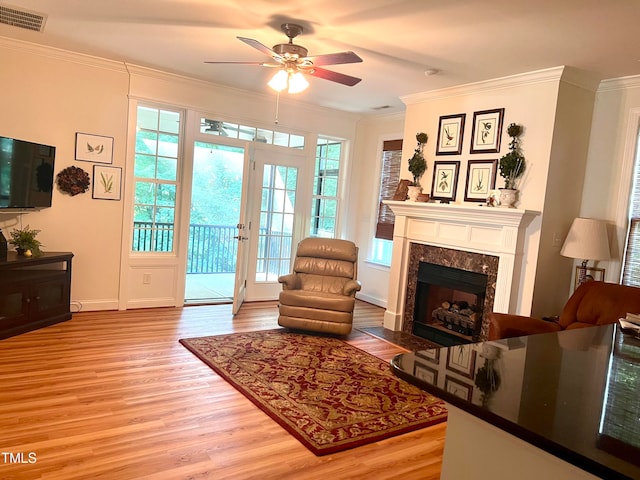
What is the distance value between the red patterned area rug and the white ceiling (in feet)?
8.54

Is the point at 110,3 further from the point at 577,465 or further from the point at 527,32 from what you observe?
the point at 577,465

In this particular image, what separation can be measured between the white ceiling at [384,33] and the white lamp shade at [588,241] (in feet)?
4.30

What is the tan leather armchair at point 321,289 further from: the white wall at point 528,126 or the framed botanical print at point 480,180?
the white wall at point 528,126

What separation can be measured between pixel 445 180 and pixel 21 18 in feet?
13.6

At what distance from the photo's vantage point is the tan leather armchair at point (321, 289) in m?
4.72

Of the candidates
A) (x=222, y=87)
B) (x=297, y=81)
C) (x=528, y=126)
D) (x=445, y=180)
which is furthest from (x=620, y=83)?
(x=222, y=87)

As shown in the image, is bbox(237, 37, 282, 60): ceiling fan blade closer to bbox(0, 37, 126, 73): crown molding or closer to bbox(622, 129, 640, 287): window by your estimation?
bbox(0, 37, 126, 73): crown molding

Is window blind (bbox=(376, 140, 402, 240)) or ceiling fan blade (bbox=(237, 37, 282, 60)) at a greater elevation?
ceiling fan blade (bbox=(237, 37, 282, 60))

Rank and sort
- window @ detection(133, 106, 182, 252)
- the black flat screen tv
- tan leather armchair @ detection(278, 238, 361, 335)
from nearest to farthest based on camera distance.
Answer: the black flat screen tv
tan leather armchair @ detection(278, 238, 361, 335)
window @ detection(133, 106, 182, 252)

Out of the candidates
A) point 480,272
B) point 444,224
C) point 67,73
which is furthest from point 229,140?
point 480,272

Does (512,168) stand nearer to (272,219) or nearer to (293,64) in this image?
(293,64)

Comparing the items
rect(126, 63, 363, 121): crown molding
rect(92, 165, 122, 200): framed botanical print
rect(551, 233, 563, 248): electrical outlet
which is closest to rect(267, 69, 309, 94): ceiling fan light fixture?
rect(126, 63, 363, 121): crown molding

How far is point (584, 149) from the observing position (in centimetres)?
427

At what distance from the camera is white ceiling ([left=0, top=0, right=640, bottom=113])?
116 inches
